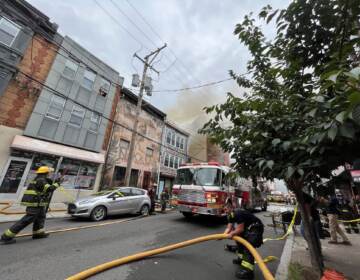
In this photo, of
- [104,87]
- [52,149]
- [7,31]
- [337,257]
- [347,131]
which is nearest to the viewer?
[347,131]

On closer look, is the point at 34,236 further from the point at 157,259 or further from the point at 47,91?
the point at 47,91

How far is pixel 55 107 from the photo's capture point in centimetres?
1295

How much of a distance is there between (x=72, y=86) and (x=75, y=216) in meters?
9.50

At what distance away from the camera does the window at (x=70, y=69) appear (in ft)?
44.8

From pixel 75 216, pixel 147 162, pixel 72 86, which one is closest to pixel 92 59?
pixel 72 86

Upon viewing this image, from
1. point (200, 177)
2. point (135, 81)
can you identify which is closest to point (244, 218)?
point (200, 177)

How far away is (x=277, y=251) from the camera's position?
5.94 meters

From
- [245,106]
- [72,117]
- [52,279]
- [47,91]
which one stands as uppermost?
[47,91]

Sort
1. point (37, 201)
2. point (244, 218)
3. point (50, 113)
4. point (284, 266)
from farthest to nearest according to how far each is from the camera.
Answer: point (50, 113) < point (37, 201) < point (284, 266) < point (244, 218)

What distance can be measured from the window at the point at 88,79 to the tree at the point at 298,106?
46.7 feet

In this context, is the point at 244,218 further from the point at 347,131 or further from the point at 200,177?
the point at 200,177

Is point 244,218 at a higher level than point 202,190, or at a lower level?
lower

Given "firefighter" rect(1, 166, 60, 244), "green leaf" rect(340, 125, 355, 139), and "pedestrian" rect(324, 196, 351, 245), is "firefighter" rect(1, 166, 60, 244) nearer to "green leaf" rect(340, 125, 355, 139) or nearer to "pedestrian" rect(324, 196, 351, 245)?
"green leaf" rect(340, 125, 355, 139)

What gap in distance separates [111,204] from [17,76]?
Answer: 31.4 ft
